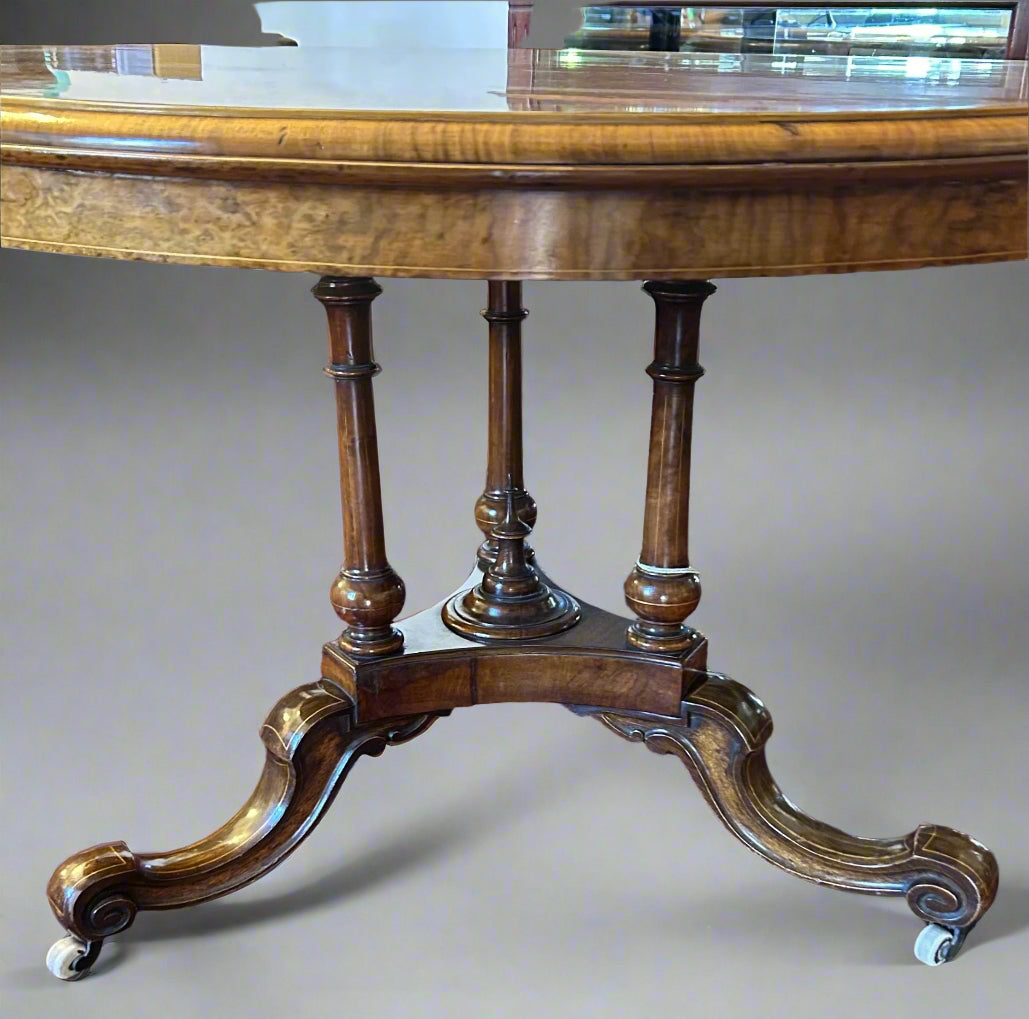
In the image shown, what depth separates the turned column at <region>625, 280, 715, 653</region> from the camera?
1146 millimetres

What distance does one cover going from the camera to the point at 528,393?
106 inches

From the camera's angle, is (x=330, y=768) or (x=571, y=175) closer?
(x=571, y=175)

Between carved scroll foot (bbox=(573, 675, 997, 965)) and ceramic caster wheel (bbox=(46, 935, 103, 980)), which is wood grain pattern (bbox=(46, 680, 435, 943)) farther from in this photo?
carved scroll foot (bbox=(573, 675, 997, 965))

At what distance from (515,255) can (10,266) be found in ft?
8.12

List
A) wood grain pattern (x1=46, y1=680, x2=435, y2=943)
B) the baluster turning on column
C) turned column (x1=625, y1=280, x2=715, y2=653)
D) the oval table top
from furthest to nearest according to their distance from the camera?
the baluster turning on column → wood grain pattern (x1=46, y1=680, x2=435, y2=943) → turned column (x1=625, y1=280, x2=715, y2=653) → the oval table top

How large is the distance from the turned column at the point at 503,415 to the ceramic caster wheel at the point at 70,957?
0.51 metres

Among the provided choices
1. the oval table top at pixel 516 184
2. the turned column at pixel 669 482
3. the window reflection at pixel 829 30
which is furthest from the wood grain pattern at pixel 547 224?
the window reflection at pixel 829 30

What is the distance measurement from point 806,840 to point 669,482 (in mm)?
341

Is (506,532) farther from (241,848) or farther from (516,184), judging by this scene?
(516,184)

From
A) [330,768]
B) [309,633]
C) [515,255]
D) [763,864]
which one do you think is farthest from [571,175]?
[309,633]

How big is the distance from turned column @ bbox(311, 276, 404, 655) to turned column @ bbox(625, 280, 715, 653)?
0.21 metres

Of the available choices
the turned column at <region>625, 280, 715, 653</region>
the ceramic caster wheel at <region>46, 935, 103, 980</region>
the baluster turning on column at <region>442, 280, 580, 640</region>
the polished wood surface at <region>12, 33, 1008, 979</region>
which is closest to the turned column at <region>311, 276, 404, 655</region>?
the polished wood surface at <region>12, 33, 1008, 979</region>

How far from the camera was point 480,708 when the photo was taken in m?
1.71

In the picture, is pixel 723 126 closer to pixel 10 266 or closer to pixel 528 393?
pixel 528 393
